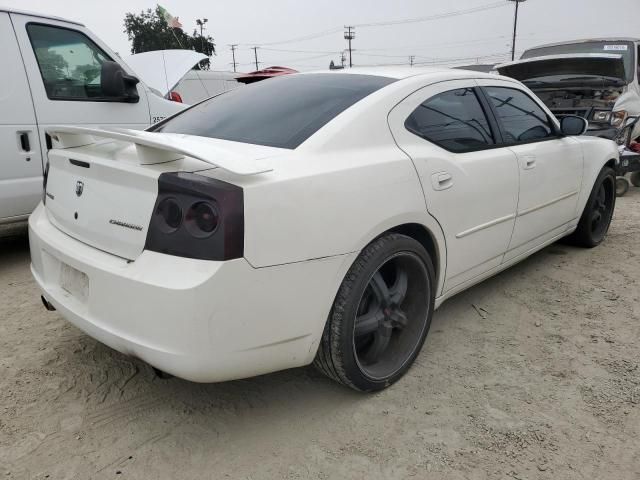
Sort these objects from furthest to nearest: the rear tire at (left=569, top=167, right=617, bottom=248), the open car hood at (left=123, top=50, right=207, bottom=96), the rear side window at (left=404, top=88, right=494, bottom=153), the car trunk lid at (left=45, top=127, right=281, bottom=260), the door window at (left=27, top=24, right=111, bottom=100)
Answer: the open car hood at (left=123, top=50, right=207, bottom=96), the rear tire at (left=569, top=167, right=617, bottom=248), the door window at (left=27, top=24, right=111, bottom=100), the rear side window at (left=404, top=88, right=494, bottom=153), the car trunk lid at (left=45, top=127, right=281, bottom=260)

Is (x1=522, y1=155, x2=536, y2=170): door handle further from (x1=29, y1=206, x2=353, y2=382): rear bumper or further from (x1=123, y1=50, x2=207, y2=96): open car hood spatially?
(x1=123, y1=50, x2=207, y2=96): open car hood

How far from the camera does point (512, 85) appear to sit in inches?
136

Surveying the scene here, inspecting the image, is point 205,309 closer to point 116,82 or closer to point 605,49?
point 116,82

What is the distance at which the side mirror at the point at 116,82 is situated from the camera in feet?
14.2

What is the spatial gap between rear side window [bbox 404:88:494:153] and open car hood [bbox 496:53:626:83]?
4823 mm

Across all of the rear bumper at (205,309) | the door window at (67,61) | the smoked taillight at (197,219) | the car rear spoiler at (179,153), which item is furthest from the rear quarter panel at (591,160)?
the door window at (67,61)

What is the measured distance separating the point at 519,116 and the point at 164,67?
5.17m

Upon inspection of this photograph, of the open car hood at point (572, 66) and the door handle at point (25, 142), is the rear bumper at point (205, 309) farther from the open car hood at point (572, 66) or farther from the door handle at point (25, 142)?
the open car hood at point (572, 66)

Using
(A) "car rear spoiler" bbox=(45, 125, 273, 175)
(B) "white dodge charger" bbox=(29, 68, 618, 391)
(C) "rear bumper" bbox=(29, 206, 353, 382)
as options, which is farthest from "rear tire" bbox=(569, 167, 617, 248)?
(A) "car rear spoiler" bbox=(45, 125, 273, 175)

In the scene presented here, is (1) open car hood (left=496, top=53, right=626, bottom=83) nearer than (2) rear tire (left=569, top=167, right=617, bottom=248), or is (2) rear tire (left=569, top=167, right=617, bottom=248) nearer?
(2) rear tire (left=569, top=167, right=617, bottom=248)

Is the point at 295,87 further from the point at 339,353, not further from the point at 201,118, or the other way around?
the point at 339,353

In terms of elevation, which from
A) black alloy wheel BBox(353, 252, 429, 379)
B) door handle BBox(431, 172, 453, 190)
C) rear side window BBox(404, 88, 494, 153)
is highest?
rear side window BBox(404, 88, 494, 153)

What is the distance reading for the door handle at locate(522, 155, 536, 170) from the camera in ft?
10.3

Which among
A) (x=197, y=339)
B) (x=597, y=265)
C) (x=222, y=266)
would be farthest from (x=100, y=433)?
(x=597, y=265)
